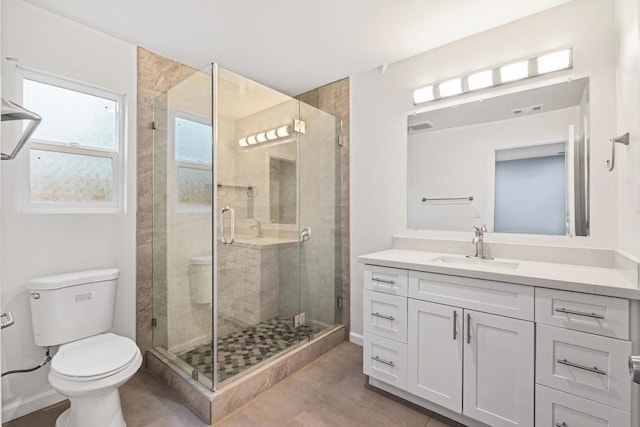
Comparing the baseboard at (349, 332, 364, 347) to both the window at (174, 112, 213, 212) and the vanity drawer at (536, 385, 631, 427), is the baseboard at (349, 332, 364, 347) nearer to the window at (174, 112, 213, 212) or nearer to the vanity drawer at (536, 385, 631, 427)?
the vanity drawer at (536, 385, 631, 427)

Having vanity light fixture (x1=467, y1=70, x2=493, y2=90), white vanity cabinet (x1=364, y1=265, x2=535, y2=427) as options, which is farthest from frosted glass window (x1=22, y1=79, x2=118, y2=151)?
vanity light fixture (x1=467, y1=70, x2=493, y2=90)

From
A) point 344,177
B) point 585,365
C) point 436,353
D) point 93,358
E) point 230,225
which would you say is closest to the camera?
point 585,365

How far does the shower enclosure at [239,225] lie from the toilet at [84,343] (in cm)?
Answer: 43

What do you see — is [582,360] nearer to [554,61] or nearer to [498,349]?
[498,349]

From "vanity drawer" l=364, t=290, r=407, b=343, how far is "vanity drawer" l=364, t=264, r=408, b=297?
4 centimetres

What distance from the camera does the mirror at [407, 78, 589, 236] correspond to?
6.27ft

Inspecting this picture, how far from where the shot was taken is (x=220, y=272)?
89.8 inches

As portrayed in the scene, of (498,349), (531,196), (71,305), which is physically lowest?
(498,349)

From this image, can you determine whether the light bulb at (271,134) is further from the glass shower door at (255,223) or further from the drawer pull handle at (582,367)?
the drawer pull handle at (582,367)

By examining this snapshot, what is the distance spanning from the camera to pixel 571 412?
146 cm

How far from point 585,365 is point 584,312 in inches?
9.0

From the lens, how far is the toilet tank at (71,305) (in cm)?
185

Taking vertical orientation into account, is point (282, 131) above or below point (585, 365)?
above

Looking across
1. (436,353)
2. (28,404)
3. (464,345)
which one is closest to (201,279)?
(28,404)
